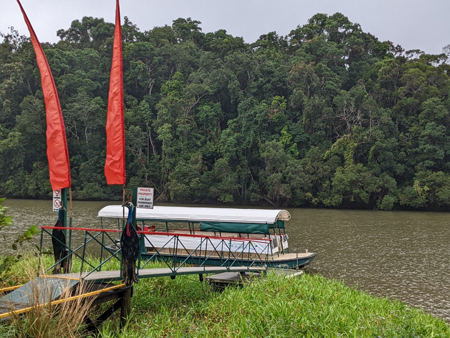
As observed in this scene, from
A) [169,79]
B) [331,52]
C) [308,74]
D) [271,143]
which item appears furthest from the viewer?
[169,79]

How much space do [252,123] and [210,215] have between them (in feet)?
109

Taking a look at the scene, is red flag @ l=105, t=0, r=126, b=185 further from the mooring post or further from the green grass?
the green grass

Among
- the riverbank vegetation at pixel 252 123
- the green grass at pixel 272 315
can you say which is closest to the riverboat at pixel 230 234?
the green grass at pixel 272 315

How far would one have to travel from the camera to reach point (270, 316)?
21.8ft

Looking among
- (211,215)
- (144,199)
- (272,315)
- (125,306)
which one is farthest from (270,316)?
(211,215)

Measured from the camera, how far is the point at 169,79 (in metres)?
55.8

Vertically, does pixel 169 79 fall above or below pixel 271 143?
above

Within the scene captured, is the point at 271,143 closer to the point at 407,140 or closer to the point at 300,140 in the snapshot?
the point at 300,140

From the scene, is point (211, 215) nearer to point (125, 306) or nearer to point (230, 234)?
point (230, 234)

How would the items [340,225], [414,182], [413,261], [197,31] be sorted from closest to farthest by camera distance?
[413,261] < [340,225] < [414,182] < [197,31]

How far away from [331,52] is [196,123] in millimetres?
19242

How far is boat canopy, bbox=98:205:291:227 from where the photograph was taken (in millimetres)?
14797

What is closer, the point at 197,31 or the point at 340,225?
the point at 340,225

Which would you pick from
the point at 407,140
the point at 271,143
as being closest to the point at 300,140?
the point at 271,143
